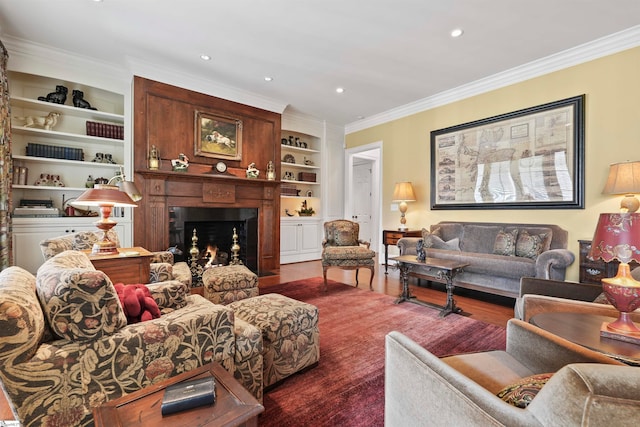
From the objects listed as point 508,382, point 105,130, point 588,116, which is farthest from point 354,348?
point 105,130

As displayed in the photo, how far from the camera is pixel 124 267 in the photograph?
2088 millimetres

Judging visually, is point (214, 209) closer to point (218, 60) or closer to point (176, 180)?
point (176, 180)

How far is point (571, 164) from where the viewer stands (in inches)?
133

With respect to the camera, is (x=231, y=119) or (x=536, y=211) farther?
(x=231, y=119)

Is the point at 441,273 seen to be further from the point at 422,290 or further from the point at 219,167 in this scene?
the point at 219,167

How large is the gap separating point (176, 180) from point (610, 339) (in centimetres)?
→ 445

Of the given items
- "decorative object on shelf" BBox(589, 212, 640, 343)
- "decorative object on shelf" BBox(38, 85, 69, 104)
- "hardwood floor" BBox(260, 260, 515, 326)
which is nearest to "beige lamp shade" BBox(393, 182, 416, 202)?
"hardwood floor" BBox(260, 260, 515, 326)

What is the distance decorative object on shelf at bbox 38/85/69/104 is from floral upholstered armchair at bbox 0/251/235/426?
353 cm

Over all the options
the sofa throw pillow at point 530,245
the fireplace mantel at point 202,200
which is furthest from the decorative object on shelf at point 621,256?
the fireplace mantel at point 202,200

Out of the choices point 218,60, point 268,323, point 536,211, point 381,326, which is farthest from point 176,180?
point 536,211

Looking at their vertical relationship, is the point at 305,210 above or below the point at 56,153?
below

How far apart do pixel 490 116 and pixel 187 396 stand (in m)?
4.82

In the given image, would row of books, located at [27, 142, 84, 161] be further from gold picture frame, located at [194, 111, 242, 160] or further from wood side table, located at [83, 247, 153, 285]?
wood side table, located at [83, 247, 153, 285]

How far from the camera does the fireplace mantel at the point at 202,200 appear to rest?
3758mm
